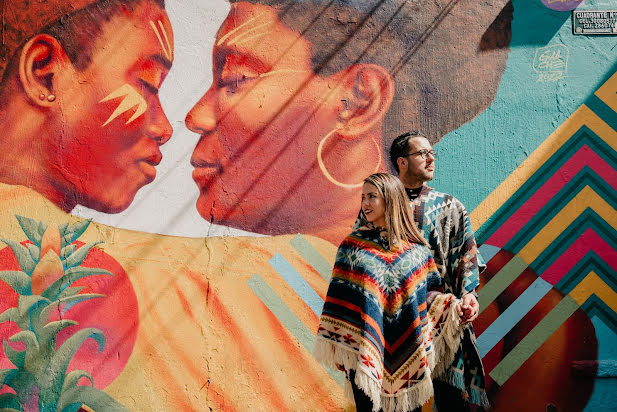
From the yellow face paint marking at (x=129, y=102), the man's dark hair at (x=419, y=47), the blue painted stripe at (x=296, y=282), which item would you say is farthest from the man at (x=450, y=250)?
the yellow face paint marking at (x=129, y=102)

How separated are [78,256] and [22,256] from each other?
16.1 inches

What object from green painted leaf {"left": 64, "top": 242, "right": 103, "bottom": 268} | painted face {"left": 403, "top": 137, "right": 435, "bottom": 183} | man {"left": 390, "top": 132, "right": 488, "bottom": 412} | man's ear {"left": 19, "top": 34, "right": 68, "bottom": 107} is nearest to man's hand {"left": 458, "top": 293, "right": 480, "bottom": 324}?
man {"left": 390, "top": 132, "right": 488, "bottom": 412}

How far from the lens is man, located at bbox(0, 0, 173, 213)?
4430 mm

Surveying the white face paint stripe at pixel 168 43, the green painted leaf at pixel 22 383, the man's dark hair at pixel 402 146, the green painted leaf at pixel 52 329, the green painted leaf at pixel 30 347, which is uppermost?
the man's dark hair at pixel 402 146

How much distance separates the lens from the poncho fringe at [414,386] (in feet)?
9.97

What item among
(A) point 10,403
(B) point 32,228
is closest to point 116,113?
(B) point 32,228

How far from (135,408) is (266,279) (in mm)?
1286

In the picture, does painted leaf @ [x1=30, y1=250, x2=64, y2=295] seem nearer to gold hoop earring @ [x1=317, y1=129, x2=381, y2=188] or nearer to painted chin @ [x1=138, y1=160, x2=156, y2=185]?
painted chin @ [x1=138, y1=160, x2=156, y2=185]

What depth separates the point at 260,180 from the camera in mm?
4398

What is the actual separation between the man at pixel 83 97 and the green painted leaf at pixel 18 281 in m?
0.57

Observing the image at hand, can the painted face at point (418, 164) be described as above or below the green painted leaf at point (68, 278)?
above

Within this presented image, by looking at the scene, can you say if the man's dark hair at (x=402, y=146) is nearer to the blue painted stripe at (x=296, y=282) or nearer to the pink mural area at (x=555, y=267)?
the pink mural area at (x=555, y=267)

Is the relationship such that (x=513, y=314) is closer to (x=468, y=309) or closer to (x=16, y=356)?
(x=468, y=309)

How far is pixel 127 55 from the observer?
4.47 metres
